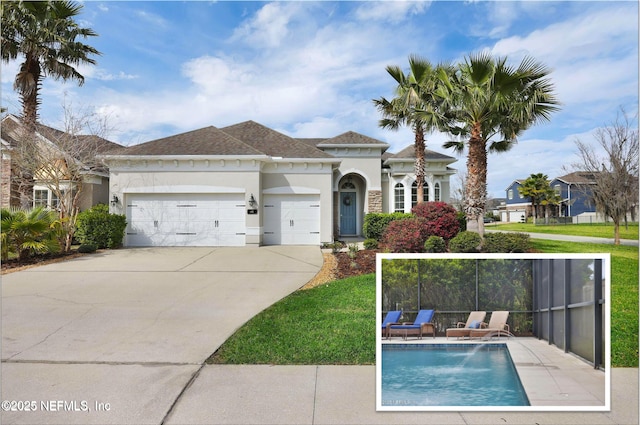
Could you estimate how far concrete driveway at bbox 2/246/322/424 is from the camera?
3.30 metres

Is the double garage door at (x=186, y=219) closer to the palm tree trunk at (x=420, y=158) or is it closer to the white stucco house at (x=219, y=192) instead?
the white stucco house at (x=219, y=192)

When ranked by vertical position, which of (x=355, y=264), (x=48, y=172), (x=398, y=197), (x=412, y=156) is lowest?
(x=355, y=264)

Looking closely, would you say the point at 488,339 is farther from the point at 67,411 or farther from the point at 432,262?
the point at 67,411

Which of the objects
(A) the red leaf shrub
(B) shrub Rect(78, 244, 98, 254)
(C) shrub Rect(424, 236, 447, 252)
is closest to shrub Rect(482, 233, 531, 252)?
(C) shrub Rect(424, 236, 447, 252)

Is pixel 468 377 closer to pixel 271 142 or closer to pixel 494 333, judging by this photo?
pixel 494 333

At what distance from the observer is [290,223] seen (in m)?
14.5

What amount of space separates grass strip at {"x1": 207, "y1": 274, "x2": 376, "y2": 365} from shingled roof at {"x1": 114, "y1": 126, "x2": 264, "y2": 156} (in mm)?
9020

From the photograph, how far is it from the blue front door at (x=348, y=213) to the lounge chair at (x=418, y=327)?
16.3 meters

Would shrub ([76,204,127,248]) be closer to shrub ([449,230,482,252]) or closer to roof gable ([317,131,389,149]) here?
roof gable ([317,131,389,149])

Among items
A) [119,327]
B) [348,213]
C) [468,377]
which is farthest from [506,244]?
[348,213]

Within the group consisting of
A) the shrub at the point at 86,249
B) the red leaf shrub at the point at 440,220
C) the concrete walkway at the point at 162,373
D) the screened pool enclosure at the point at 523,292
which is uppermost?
the red leaf shrub at the point at 440,220

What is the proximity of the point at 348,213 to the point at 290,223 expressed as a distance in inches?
220

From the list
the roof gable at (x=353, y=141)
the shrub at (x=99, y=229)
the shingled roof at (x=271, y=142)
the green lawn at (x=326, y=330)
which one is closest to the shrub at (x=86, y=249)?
the shrub at (x=99, y=229)

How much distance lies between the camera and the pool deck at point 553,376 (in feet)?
8.32
